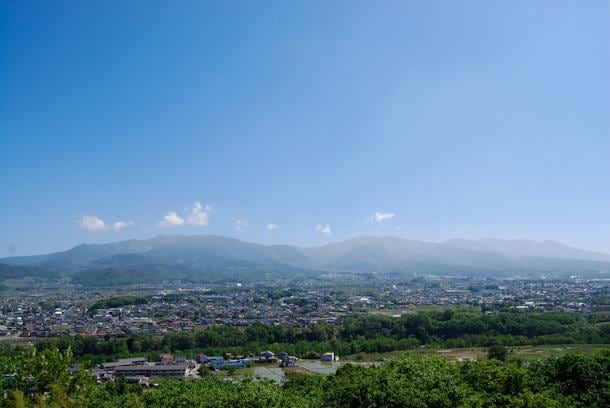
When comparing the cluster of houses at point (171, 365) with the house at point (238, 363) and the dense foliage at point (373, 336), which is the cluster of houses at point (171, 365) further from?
the dense foliage at point (373, 336)

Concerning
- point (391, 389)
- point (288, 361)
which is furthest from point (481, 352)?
point (391, 389)

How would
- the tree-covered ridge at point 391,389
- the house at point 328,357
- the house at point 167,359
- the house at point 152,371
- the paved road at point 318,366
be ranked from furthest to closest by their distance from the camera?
1. the house at point 328,357
2. the house at point 167,359
3. the paved road at point 318,366
4. the house at point 152,371
5. the tree-covered ridge at point 391,389

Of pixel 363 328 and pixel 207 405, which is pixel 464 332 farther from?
pixel 207 405

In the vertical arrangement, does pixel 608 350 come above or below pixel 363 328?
above

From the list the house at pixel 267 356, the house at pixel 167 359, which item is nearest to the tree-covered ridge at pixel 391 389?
the house at pixel 167 359

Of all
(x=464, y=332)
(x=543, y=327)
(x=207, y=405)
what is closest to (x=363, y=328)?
(x=464, y=332)

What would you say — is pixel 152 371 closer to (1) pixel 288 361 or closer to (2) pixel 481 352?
(1) pixel 288 361

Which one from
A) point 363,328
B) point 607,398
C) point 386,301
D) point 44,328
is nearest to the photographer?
point 607,398
